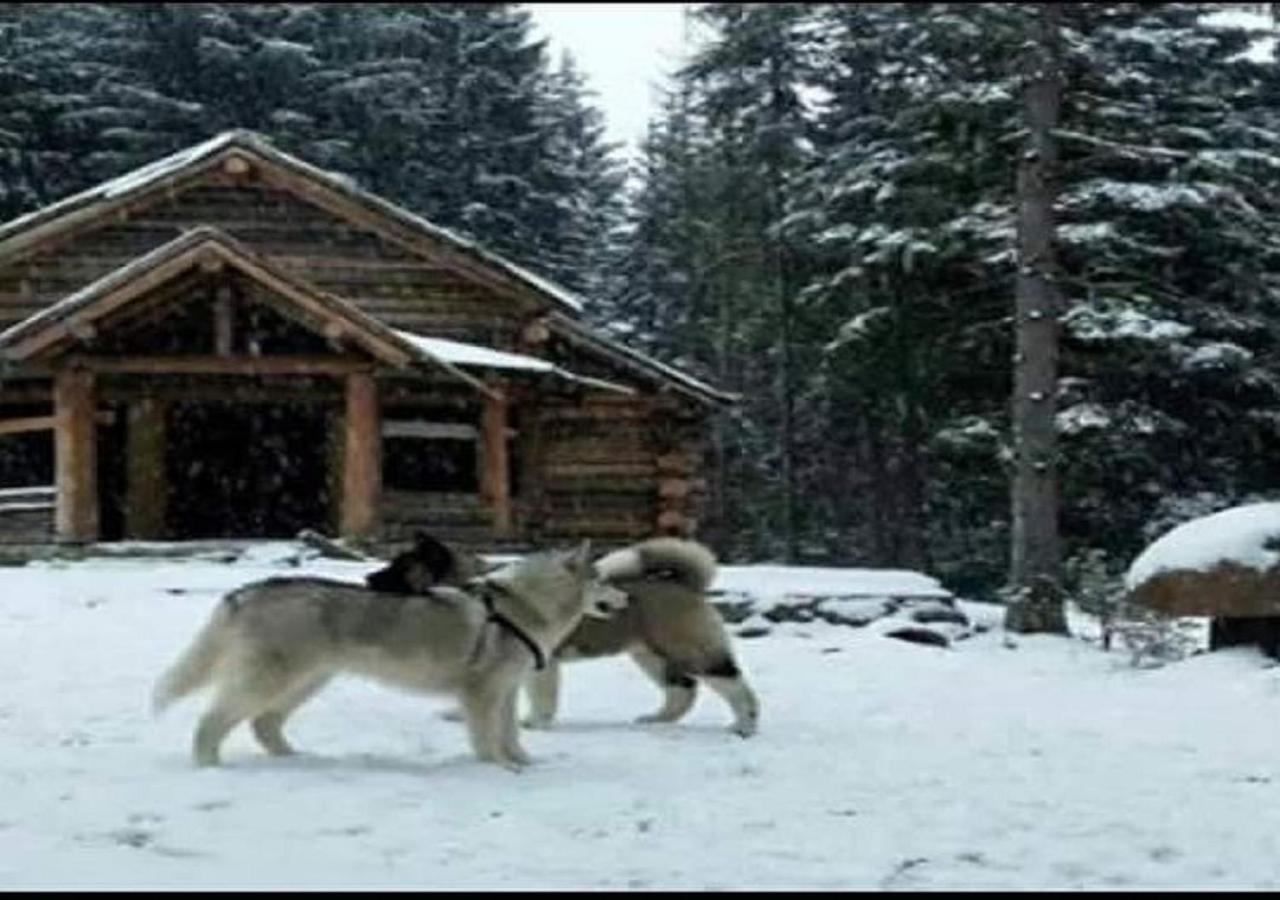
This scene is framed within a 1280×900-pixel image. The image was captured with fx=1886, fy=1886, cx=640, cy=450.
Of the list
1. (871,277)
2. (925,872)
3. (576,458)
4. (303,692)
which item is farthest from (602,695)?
(871,277)

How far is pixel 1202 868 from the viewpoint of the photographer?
6.93 meters

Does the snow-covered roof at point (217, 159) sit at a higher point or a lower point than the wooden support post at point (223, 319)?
higher

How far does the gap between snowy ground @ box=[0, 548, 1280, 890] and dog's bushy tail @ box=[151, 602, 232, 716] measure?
0.30m

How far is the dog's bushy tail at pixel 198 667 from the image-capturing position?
29.0 ft

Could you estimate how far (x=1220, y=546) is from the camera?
46.8 feet

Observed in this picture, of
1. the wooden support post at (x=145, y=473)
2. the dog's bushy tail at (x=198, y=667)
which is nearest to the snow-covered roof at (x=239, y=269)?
the wooden support post at (x=145, y=473)

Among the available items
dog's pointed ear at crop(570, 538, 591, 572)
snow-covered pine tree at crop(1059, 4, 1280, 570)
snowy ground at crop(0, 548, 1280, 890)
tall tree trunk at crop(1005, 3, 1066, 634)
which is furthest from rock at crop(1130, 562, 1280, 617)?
snow-covered pine tree at crop(1059, 4, 1280, 570)

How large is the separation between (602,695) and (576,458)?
49.2 feet

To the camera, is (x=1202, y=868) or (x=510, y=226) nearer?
(x=1202, y=868)

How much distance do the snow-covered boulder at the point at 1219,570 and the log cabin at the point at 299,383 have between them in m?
9.82

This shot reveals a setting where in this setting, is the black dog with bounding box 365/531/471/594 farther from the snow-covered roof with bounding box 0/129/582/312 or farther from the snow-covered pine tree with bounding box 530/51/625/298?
the snow-covered pine tree with bounding box 530/51/625/298

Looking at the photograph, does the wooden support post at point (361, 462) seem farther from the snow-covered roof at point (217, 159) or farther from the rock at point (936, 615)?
the rock at point (936, 615)

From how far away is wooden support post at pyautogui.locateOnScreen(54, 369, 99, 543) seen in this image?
2136 centimetres

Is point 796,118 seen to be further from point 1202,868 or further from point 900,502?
point 1202,868
